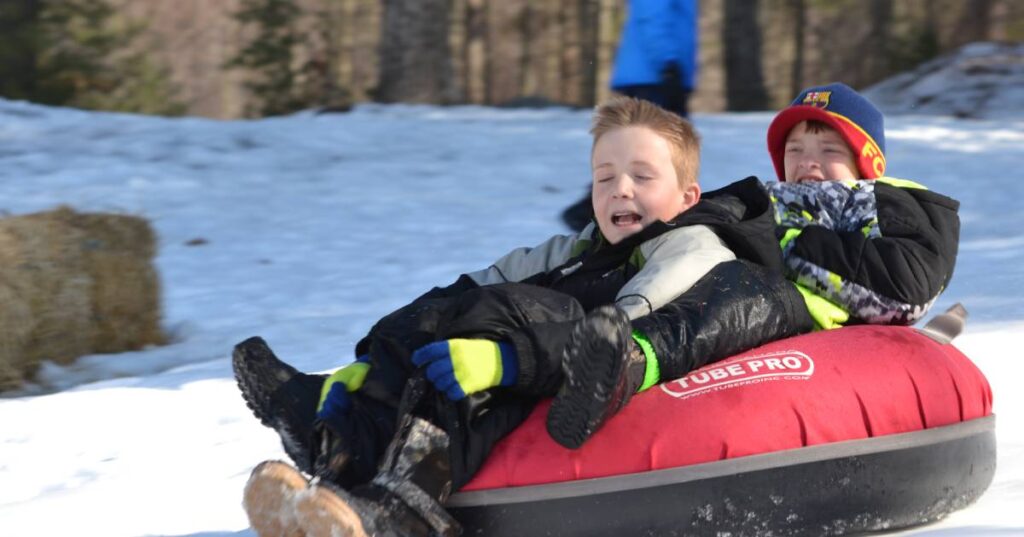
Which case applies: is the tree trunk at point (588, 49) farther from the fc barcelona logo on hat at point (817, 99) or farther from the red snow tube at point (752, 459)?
the red snow tube at point (752, 459)

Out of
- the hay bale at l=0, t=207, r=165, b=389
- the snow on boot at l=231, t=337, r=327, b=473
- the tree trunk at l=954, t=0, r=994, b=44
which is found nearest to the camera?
the snow on boot at l=231, t=337, r=327, b=473

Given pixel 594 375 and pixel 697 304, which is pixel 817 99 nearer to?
pixel 697 304

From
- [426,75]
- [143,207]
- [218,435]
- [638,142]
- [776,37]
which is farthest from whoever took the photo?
[776,37]

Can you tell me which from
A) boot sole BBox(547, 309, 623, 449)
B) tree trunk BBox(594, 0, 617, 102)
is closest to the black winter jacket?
boot sole BBox(547, 309, 623, 449)

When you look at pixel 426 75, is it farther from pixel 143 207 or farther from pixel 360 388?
pixel 360 388

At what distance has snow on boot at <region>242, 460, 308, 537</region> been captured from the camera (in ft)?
9.33

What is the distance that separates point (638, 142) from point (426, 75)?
9.58m

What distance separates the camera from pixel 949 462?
330 centimetres

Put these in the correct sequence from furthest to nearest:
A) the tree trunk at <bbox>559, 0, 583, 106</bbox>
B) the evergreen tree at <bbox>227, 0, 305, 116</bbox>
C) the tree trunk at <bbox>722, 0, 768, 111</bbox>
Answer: the tree trunk at <bbox>559, 0, 583, 106</bbox> → the evergreen tree at <bbox>227, 0, 305, 116</bbox> → the tree trunk at <bbox>722, 0, 768, 111</bbox>

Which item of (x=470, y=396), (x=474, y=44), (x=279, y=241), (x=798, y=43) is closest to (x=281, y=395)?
(x=470, y=396)

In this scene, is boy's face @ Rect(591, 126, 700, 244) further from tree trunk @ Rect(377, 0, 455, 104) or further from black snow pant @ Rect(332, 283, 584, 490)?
tree trunk @ Rect(377, 0, 455, 104)

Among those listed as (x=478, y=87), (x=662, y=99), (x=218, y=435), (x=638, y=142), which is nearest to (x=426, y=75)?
(x=478, y=87)

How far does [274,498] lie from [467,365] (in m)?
0.48

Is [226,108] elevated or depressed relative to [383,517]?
depressed
